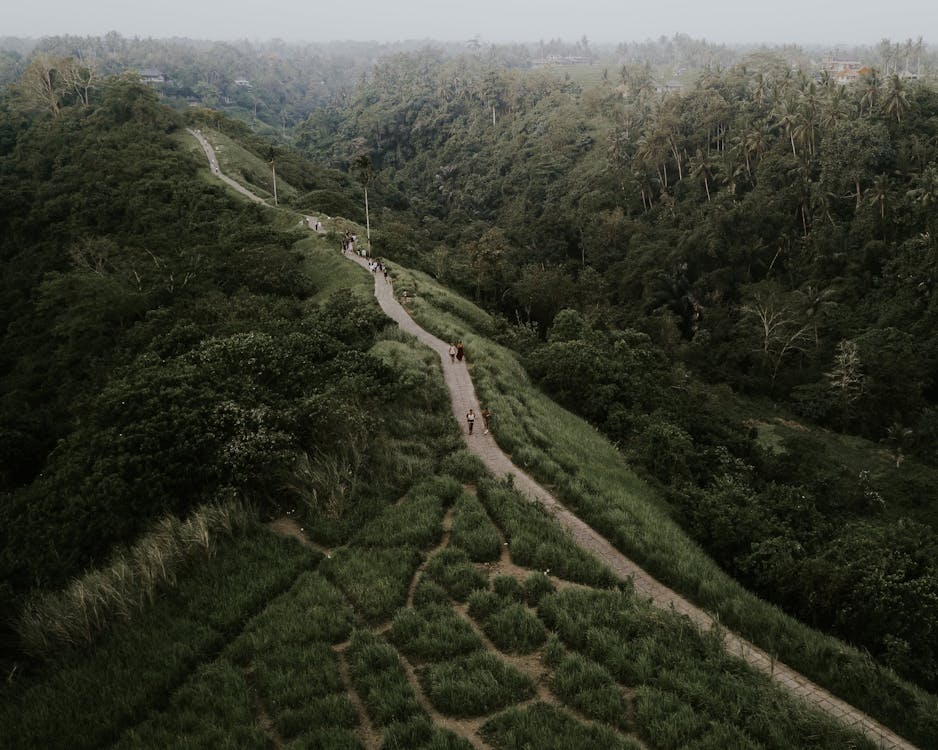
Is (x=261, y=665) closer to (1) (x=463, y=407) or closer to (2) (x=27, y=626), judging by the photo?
(2) (x=27, y=626)

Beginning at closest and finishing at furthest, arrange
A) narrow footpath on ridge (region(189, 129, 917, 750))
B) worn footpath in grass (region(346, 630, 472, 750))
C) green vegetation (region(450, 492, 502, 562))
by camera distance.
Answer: worn footpath in grass (region(346, 630, 472, 750)) < narrow footpath on ridge (region(189, 129, 917, 750)) < green vegetation (region(450, 492, 502, 562))

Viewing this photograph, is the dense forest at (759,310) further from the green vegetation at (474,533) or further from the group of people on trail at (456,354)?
the green vegetation at (474,533)

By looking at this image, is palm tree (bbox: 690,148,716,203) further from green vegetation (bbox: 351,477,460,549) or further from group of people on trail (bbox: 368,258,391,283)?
green vegetation (bbox: 351,477,460,549)

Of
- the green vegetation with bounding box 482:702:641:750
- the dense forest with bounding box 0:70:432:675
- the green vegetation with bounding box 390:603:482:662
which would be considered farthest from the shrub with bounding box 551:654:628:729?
the dense forest with bounding box 0:70:432:675

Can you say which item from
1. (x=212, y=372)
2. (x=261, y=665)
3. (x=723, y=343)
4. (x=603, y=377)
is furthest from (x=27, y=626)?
(x=723, y=343)

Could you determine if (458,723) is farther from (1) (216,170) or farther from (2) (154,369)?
(1) (216,170)

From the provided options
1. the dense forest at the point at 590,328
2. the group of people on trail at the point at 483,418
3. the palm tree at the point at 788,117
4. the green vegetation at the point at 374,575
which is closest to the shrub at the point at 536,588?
the green vegetation at the point at 374,575
